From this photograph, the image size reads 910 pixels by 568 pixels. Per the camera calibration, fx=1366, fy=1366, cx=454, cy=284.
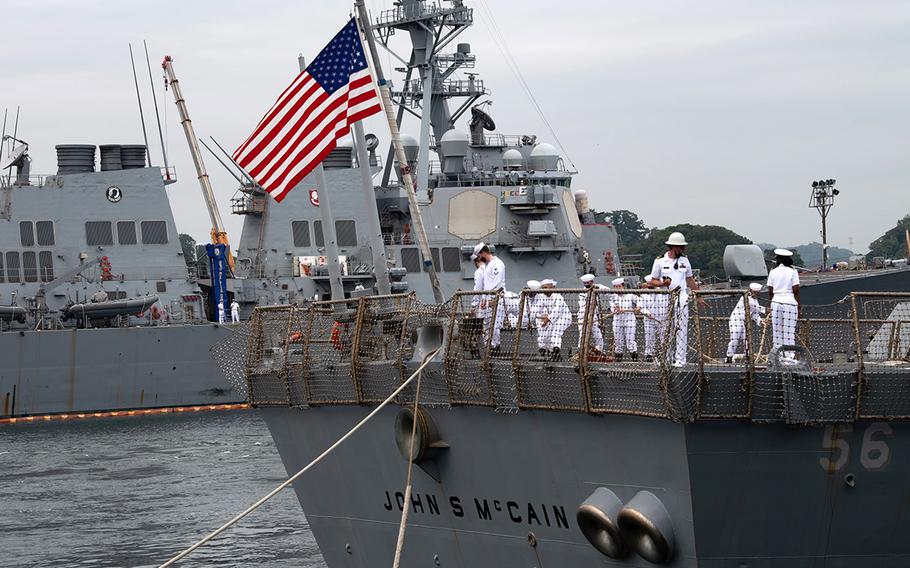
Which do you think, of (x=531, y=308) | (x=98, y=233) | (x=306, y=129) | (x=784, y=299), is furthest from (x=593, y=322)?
(x=98, y=233)

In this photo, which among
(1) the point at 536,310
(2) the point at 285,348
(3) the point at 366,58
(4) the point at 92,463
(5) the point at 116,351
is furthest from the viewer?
(5) the point at 116,351

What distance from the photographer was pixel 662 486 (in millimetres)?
11664

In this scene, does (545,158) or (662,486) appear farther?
(545,158)

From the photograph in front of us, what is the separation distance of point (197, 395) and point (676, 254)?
33.4m

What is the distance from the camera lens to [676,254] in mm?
13734

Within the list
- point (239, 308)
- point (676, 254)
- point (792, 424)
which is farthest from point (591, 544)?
point (239, 308)

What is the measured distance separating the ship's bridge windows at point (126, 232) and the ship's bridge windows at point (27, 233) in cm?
285

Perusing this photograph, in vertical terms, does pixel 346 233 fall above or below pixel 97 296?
above

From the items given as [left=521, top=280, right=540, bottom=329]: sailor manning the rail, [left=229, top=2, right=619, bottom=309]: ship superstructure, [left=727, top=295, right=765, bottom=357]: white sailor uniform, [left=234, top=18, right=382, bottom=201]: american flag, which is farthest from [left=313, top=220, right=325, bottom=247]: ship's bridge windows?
[left=727, top=295, right=765, bottom=357]: white sailor uniform

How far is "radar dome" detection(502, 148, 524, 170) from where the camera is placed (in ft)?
160

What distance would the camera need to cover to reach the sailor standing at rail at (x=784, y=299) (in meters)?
12.4

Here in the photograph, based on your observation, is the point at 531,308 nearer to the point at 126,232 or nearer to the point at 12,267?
the point at 12,267

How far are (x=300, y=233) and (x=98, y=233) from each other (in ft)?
24.5

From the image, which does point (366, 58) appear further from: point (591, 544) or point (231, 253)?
point (231, 253)
